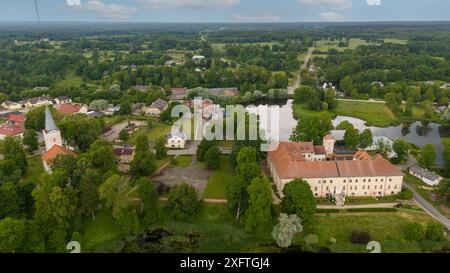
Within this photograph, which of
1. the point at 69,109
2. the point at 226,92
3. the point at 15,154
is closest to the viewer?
the point at 15,154

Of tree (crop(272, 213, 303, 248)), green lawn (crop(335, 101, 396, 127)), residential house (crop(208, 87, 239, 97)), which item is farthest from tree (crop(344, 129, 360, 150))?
A: residential house (crop(208, 87, 239, 97))

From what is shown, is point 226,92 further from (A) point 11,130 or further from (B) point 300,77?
(A) point 11,130

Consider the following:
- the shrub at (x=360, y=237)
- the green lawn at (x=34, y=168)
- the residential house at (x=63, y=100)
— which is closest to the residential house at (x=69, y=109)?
the residential house at (x=63, y=100)

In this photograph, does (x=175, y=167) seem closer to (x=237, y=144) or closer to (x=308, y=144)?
(x=237, y=144)

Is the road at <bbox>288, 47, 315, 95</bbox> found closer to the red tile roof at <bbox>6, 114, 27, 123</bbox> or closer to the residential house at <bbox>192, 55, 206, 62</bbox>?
the residential house at <bbox>192, 55, 206, 62</bbox>

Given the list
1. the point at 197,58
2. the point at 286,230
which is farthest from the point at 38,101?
the point at 286,230

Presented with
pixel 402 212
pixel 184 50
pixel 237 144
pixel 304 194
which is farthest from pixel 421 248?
pixel 184 50
